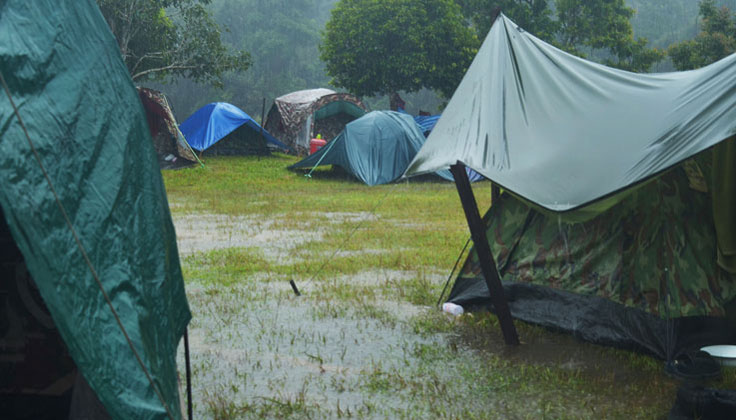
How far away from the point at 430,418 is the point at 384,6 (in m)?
32.6

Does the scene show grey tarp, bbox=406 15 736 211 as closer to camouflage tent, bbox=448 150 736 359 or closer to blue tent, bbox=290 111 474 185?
camouflage tent, bbox=448 150 736 359

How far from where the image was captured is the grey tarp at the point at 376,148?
2045 centimetres

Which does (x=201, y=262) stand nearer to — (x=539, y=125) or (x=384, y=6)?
(x=539, y=125)

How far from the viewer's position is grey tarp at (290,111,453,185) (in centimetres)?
2045

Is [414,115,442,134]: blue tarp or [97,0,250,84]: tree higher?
[97,0,250,84]: tree

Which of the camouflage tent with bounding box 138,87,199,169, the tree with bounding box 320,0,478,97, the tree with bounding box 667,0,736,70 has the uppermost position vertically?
the tree with bounding box 667,0,736,70

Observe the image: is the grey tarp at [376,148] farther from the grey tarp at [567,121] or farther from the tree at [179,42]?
the grey tarp at [567,121]

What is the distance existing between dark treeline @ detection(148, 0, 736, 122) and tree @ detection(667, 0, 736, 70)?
26607 millimetres

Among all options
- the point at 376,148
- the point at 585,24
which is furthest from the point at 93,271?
the point at 585,24

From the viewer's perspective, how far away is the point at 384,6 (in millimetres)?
34656

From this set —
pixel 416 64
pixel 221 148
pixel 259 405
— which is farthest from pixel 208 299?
pixel 416 64

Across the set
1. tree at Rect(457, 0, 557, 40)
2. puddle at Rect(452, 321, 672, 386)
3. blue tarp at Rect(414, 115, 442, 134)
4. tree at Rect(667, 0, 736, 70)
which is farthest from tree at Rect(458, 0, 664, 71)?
puddle at Rect(452, 321, 672, 386)

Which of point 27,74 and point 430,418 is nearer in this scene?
point 27,74

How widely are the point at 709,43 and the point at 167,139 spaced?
2789 cm
